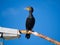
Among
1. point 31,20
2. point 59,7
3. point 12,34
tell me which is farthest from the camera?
point 59,7

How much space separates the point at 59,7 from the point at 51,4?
5.4 inches

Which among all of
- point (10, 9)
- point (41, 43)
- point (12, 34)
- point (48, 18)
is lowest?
point (12, 34)

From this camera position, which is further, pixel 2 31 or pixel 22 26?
pixel 22 26

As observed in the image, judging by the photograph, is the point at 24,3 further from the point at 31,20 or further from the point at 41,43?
the point at 31,20

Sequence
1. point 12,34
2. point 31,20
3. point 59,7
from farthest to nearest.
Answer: point 59,7, point 31,20, point 12,34

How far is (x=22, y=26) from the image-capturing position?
2738 millimetres

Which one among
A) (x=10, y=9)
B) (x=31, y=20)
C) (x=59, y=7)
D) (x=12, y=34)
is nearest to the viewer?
(x=12, y=34)

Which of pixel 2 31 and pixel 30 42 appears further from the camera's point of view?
pixel 30 42

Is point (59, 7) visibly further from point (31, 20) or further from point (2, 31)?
point (2, 31)

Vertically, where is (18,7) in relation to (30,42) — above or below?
above

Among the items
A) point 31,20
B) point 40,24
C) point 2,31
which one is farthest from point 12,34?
point 40,24

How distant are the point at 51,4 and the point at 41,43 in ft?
2.16

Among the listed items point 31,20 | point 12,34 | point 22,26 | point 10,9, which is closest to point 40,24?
point 22,26

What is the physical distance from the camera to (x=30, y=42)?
273cm
